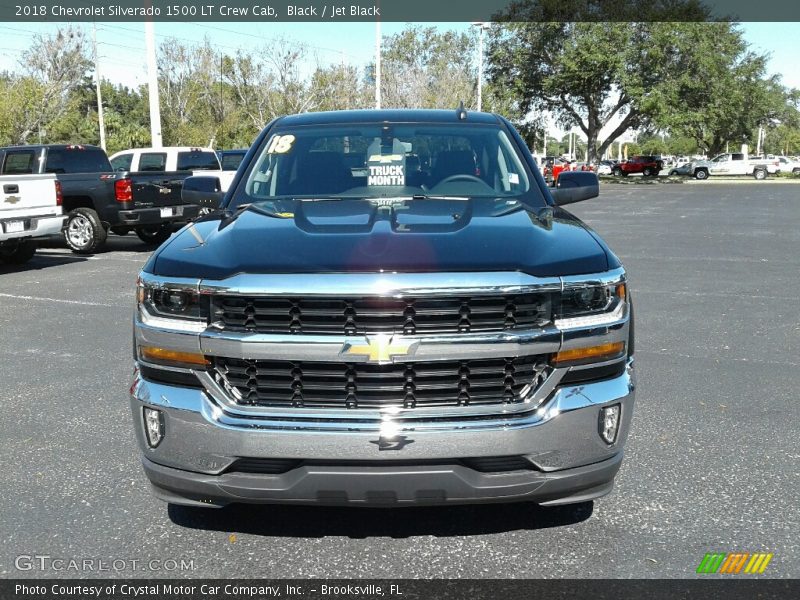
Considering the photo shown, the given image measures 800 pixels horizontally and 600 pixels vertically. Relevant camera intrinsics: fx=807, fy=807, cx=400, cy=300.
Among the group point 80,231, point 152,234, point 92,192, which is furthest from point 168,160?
point 80,231

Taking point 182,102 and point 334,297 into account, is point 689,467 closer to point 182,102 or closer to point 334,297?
point 334,297

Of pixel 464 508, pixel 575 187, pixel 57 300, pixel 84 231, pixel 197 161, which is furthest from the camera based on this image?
pixel 197 161

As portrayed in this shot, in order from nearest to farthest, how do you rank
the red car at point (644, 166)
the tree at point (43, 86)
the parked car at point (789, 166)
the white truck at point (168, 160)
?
the white truck at point (168, 160), the tree at point (43, 86), the red car at point (644, 166), the parked car at point (789, 166)

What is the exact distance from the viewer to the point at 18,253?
12.8 metres

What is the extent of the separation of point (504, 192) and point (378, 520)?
184 centimetres

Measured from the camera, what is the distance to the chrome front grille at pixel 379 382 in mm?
2855

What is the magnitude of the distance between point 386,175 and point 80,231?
10742mm

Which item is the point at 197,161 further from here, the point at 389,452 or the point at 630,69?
the point at 630,69

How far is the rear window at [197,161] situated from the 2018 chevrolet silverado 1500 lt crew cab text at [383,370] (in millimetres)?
13883

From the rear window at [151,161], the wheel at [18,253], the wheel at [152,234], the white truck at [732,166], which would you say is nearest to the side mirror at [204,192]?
the wheel at [18,253]

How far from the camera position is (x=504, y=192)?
430 centimetres

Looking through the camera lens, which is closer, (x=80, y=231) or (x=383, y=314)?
(x=383, y=314)

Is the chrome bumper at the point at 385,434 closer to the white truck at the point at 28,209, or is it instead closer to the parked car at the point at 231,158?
the white truck at the point at 28,209

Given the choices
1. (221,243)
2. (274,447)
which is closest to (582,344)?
(274,447)
